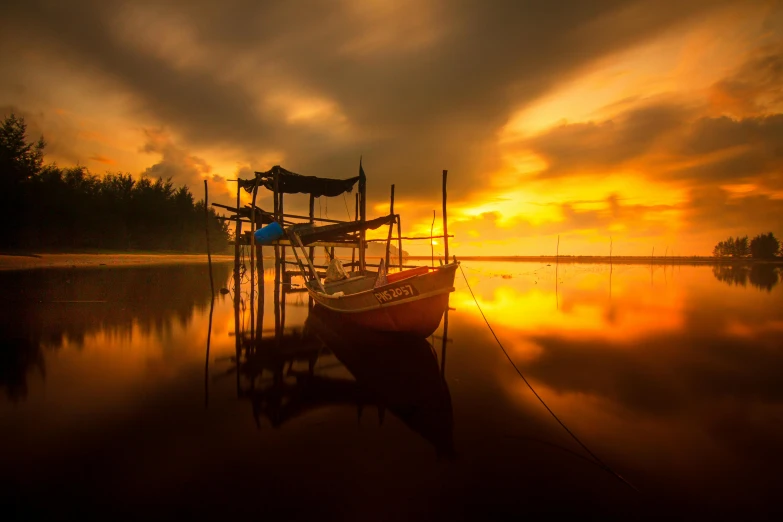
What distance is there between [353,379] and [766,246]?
528 ft

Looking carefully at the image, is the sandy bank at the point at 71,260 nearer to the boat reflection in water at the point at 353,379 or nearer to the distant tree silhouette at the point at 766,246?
the boat reflection in water at the point at 353,379

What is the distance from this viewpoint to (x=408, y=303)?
7.99 meters

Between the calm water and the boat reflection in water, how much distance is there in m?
0.05

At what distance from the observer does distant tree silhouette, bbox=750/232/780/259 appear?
3915 inches

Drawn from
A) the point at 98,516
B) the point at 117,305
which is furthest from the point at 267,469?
the point at 117,305

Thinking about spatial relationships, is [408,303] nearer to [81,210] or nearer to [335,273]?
[335,273]

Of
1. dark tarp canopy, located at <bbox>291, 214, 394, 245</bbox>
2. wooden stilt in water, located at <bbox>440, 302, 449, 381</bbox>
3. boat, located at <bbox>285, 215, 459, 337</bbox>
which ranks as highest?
dark tarp canopy, located at <bbox>291, 214, 394, 245</bbox>

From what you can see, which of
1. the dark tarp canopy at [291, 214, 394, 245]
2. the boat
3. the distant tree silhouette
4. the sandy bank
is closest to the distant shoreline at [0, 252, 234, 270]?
the sandy bank

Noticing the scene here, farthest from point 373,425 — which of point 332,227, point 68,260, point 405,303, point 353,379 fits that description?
point 68,260

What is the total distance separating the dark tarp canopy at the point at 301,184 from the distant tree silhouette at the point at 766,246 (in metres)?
155

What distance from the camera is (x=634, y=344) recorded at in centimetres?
988

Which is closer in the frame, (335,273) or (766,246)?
(335,273)

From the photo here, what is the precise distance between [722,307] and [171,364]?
90.3 feet

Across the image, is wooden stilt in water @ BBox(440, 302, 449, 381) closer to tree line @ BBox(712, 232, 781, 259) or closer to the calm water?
the calm water
